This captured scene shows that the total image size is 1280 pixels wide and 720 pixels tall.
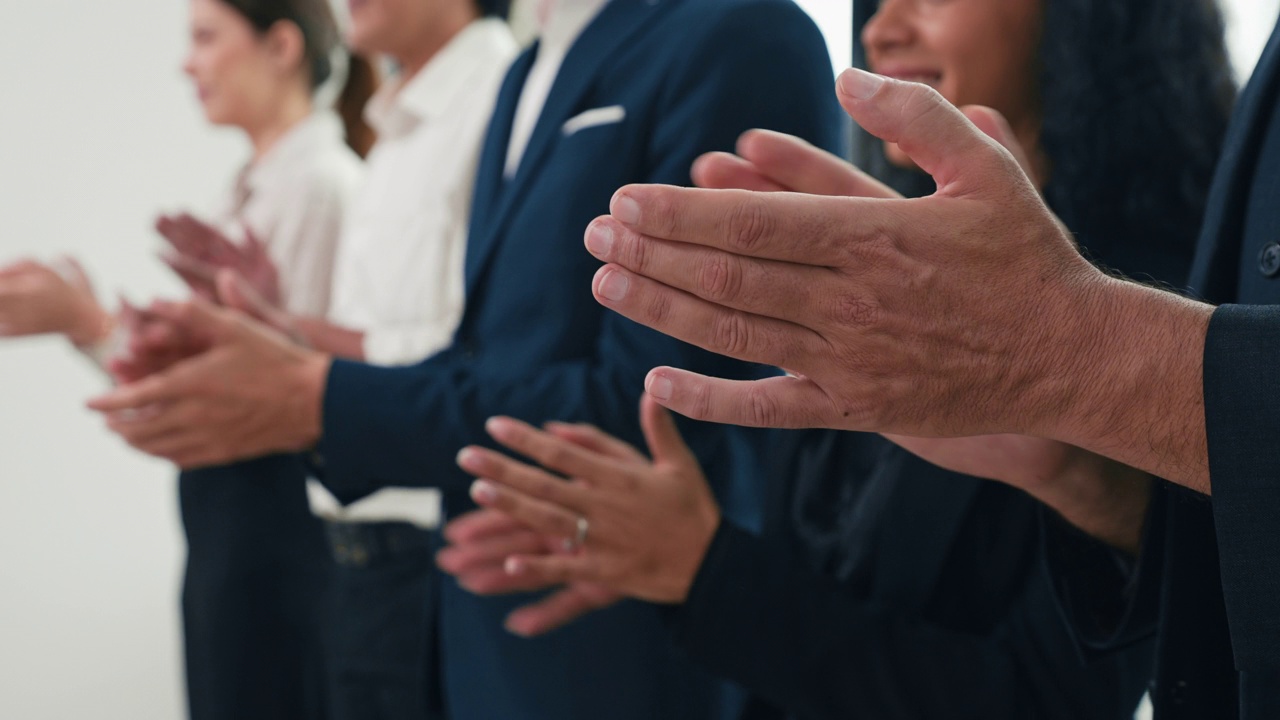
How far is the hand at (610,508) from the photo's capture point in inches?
27.7

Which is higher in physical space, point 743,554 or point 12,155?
point 743,554

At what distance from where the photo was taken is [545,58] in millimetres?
983

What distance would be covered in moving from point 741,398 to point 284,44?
147cm

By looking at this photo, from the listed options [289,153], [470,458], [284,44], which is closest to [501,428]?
[470,458]

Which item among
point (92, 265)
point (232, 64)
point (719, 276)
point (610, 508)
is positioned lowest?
point (92, 265)

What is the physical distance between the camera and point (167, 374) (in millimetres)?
905

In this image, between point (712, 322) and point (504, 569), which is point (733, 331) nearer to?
point (712, 322)

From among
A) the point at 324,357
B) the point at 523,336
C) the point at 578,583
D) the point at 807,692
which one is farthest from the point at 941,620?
the point at 324,357

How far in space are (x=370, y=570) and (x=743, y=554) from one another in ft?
1.96

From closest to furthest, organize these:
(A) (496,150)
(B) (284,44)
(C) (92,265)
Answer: (A) (496,150) → (B) (284,44) → (C) (92,265)

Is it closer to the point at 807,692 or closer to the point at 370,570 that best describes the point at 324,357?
the point at 370,570

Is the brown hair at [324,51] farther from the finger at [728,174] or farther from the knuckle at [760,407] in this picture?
the knuckle at [760,407]

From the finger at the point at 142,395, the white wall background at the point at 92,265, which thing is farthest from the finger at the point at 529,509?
the white wall background at the point at 92,265

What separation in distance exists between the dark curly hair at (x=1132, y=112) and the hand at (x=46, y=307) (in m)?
0.93
